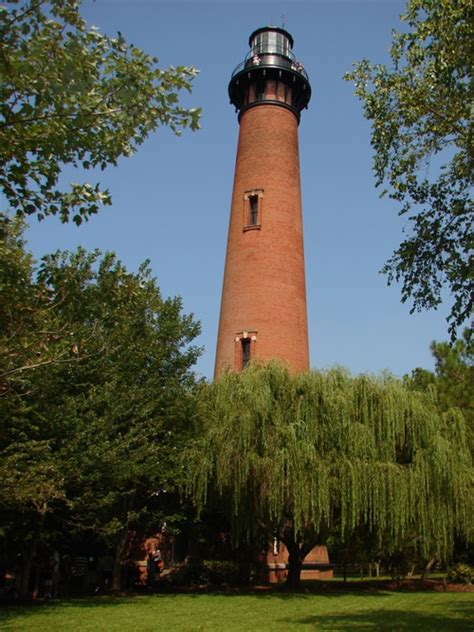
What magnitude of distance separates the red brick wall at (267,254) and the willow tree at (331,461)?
15.7ft

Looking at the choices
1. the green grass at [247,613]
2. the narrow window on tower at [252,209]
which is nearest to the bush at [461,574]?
the green grass at [247,613]

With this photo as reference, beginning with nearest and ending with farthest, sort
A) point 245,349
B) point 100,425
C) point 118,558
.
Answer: point 100,425 < point 118,558 < point 245,349

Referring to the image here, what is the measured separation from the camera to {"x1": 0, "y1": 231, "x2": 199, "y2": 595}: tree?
14.1 meters

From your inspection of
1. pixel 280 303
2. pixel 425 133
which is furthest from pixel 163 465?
pixel 425 133

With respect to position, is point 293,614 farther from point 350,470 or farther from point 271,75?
point 271,75

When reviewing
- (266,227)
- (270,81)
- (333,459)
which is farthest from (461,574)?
(270,81)

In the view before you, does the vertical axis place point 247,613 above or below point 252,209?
below

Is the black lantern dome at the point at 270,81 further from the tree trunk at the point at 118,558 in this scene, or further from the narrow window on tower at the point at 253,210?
the tree trunk at the point at 118,558

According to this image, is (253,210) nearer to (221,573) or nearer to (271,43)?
(271,43)

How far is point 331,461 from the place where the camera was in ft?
56.1

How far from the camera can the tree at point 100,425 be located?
14117 millimetres

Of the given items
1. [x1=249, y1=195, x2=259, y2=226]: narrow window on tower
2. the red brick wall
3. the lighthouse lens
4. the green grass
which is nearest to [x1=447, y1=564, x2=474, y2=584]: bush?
the green grass

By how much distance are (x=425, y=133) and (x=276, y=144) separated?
16802mm

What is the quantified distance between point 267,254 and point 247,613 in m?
13.9
